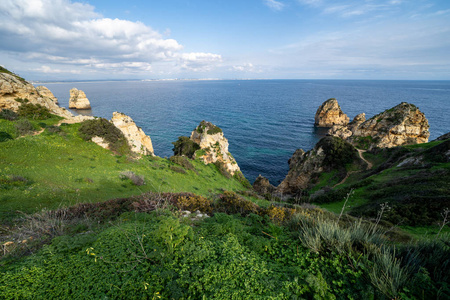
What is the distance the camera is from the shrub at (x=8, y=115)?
76.3 feet

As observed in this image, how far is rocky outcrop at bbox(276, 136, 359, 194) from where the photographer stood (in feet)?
113

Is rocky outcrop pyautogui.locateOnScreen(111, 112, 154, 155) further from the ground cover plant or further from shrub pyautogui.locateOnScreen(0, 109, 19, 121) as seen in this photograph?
the ground cover plant

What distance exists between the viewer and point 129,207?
991 cm

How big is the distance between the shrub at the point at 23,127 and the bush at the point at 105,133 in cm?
455

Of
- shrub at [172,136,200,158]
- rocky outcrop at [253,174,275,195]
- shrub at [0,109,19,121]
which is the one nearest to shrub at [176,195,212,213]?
rocky outcrop at [253,174,275,195]

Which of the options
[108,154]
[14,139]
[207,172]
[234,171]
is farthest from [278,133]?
[14,139]

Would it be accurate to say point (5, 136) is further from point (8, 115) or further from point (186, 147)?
point (186, 147)

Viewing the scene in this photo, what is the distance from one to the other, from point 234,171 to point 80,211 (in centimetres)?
2974

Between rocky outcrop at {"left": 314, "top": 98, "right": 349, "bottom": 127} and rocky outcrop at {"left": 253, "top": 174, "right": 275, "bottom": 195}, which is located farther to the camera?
rocky outcrop at {"left": 314, "top": 98, "right": 349, "bottom": 127}

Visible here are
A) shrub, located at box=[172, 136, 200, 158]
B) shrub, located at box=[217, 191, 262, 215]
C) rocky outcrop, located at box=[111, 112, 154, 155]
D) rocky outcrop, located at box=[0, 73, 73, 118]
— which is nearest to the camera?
shrub, located at box=[217, 191, 262, 215]

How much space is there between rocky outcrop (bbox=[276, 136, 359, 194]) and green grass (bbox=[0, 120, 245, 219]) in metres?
17.0

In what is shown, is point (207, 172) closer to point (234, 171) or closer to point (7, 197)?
point (234, 171)

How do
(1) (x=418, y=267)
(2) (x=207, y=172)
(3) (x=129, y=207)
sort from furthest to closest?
(2) (x=207, y=172) < (3) (x=129, y=207) < (1) (x=418, y=267)

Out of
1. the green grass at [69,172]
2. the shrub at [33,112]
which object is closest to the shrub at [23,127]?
the green grass at [69,172]
